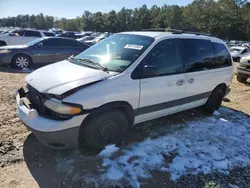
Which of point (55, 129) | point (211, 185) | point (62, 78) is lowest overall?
point (211, 185)

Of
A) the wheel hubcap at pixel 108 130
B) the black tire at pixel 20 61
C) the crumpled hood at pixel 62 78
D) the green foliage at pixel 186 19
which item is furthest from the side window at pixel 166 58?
the green foliage at pixel 186 19

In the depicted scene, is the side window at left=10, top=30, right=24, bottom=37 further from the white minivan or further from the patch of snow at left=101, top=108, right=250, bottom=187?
the patch of snow at left=101, top=108, right=250, bottom=187

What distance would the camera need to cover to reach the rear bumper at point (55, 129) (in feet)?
10.2

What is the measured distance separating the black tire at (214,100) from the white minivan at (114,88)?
511 millimetres

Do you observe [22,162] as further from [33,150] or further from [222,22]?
[222,22]

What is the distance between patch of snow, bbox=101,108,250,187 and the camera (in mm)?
3430

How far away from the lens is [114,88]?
3.46m

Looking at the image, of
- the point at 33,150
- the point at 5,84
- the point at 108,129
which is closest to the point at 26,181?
the point at 33,150

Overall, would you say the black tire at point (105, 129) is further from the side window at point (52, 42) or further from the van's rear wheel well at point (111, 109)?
the side window at point (52, 42)

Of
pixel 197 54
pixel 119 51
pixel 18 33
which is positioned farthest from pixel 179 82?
pixel 18 33

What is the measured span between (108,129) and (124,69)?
0.93m

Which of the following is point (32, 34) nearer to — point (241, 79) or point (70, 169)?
point (241, 79)

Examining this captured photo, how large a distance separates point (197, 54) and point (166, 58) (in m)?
0.96

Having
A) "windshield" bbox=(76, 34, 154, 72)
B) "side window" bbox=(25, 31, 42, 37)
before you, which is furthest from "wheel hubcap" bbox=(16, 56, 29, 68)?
"windshield" bbox=(76, 34, 154, 72)
